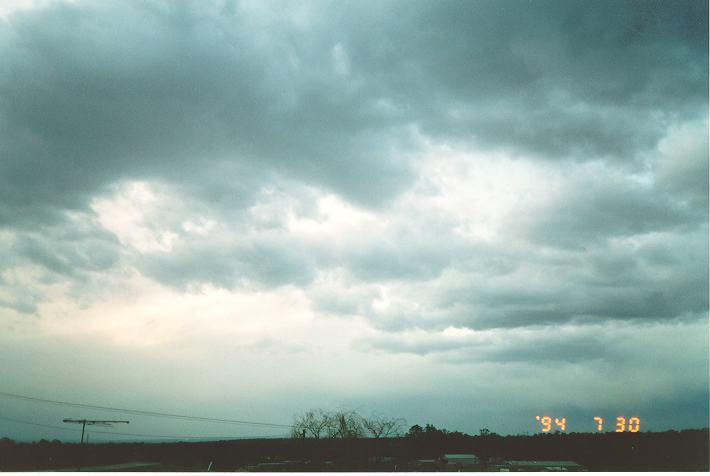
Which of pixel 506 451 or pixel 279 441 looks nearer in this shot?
pixel 506 451

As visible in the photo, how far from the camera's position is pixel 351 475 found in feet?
23.1

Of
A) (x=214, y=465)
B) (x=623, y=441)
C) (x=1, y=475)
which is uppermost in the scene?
(x=1, y=475)

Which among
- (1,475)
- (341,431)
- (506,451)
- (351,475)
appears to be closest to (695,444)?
(506,451)

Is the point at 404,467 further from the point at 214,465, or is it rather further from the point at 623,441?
the point at 623,441

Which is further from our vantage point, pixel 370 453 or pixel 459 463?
pixel 370 453

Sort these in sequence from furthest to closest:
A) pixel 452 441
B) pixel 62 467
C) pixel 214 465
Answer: pixel 452 441 → pixel 214 465 → pixel 62 467

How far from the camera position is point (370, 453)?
58.5 metres

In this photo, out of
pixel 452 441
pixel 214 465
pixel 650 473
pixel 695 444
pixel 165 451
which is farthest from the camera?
pixel 452 441

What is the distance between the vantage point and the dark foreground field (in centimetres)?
4500

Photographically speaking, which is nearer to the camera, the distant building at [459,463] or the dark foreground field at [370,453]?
the distant building at [459,463]

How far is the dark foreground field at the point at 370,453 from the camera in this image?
45.0 meters

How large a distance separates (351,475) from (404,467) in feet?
151

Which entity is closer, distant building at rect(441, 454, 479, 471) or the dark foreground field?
distant building at rect(441, 454, 479, 471)

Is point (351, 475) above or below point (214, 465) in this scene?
above
